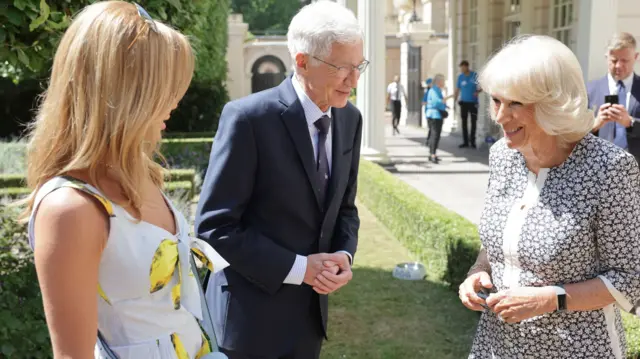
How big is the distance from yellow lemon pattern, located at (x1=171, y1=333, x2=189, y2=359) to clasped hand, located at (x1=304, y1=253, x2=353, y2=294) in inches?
30.9

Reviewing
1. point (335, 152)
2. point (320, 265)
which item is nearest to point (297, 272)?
point (320, 265)

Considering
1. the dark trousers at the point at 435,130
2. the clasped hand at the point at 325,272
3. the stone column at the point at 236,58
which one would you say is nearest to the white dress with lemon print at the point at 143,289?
the clasped hand at the point at 325,272

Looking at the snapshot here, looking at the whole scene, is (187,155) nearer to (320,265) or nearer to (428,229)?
(428,229)

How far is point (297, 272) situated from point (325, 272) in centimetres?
9

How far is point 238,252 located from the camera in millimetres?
2285

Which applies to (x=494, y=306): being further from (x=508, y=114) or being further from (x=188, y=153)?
(x=188, y=153)

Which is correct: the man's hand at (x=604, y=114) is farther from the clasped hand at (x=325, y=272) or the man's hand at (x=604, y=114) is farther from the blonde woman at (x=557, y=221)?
the clasped hand at (x=325, y=272)

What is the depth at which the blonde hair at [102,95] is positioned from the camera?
1412mm

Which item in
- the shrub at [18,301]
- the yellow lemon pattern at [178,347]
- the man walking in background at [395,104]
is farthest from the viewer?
the man walking in background at [395,104]

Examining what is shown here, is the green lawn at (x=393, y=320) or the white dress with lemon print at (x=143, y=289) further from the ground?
the white dress with lemon print at (x=143, y=289)

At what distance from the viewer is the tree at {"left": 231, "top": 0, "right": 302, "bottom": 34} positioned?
205 ft

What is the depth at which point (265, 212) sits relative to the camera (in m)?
2.38

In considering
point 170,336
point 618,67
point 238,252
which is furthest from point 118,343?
point 618,67

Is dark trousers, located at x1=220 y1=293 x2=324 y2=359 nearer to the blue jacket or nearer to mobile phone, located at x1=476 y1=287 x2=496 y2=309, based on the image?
mobile phone, located at x1=476 y1=287 x2=496 y2=309
